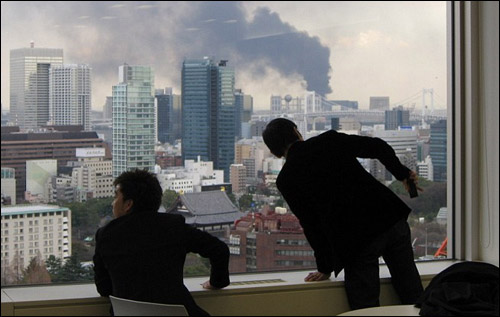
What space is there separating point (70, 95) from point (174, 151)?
2.14 feet

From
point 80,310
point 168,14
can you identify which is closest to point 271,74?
point 168,14

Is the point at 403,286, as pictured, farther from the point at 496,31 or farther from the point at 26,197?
the point at 26,197

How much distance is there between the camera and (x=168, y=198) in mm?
3967

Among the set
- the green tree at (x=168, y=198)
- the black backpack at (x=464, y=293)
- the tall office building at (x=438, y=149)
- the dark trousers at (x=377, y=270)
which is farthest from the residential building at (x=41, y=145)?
the tall office building at (x=438, y=149)

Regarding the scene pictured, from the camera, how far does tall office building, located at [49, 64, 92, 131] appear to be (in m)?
3.74

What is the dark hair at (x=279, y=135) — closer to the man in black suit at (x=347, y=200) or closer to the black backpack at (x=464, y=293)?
the man in black suit at (x=347, y=200)

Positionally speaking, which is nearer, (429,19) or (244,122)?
(244,122)

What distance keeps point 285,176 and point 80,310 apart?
1257 millimetres

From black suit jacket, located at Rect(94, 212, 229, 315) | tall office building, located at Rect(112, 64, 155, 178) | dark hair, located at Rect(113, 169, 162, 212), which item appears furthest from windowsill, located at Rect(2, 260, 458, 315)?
tall office building, located at Rect(112, 64, 155, 178)

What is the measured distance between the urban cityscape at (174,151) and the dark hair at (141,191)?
1.59ft

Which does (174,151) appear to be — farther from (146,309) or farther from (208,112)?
(146,309)

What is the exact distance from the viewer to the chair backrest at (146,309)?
8.98ft

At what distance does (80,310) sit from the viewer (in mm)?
3533

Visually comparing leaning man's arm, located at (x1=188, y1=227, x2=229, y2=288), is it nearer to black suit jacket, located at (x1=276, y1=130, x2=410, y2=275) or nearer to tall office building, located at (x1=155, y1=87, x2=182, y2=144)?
black suit jacket, located at (x1=276, y1=130, x2=410, y2=275)
